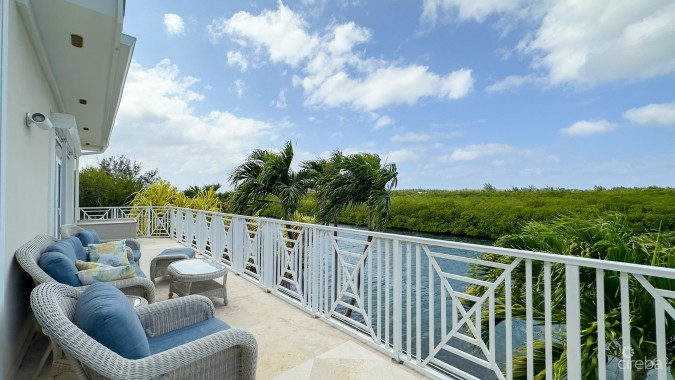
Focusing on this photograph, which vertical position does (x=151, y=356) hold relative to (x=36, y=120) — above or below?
below

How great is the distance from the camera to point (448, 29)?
10.7 metres

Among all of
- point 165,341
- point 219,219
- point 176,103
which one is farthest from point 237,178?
point 165,341

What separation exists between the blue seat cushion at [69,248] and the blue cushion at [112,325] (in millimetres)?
1692

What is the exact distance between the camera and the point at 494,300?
213 centimetres

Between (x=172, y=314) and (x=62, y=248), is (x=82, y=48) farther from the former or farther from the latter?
(x=172, y=314)

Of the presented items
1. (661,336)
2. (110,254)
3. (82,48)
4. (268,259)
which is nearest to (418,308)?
(661,336)

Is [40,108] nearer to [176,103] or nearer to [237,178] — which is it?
[237,178]

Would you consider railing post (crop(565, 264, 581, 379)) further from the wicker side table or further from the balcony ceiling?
the balcony ceiling

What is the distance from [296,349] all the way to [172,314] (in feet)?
3.62

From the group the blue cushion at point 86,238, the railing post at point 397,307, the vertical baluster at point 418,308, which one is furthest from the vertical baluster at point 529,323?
the blue cushion at point 86,238

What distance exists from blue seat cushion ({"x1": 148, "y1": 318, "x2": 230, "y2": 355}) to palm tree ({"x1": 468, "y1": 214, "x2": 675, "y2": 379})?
2.13 meters

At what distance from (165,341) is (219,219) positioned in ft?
14.8

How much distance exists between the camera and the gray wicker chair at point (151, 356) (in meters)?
1.27

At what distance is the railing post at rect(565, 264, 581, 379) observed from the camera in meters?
1.66
